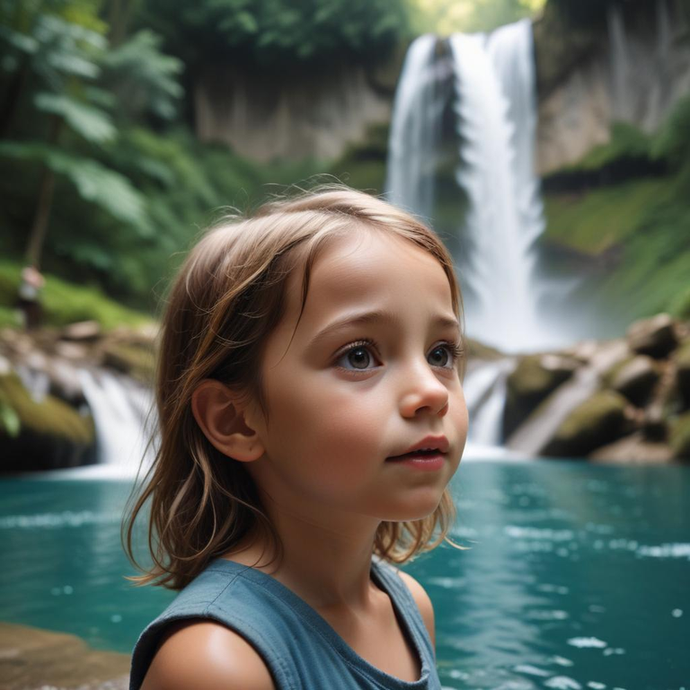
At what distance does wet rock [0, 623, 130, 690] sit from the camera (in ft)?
6.26

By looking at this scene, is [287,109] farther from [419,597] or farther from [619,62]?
[419,597]

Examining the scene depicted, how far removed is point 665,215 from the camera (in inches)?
746

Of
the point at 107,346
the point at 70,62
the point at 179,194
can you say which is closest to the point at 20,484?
the point at 107,346

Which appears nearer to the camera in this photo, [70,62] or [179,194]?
[70,62]

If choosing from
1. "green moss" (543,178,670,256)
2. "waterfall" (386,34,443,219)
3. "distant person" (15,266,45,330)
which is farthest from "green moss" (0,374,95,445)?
"green moss" (543,178,670,256)

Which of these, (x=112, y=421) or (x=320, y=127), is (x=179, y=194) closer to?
(x=320, y=127)

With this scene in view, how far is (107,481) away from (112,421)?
2484mm

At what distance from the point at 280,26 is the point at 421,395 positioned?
23.2 m

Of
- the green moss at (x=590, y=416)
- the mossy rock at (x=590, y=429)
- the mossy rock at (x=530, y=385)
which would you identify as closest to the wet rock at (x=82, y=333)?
the mossy rock at (x=530, y=385)

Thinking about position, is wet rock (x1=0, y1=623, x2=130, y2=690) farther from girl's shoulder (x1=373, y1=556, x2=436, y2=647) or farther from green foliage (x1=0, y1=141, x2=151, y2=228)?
green foliage (x1=0, y1=141, x2=151, y2=228)

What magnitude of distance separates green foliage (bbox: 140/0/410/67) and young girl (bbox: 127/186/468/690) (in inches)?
879

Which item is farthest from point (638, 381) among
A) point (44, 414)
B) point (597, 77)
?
point (597, 77)

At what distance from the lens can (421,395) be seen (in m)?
1.06

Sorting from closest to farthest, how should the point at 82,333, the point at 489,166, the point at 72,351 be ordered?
the point at 72,351
the point at 82,333
the point at 489,166
